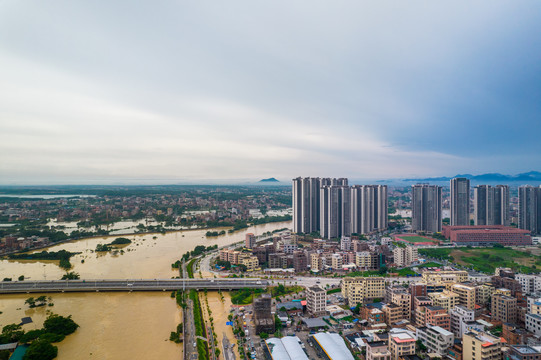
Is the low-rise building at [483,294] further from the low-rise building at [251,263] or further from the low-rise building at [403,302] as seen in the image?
the low-rise building at [251,263]

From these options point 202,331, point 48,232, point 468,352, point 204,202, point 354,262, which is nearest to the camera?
point 468,352

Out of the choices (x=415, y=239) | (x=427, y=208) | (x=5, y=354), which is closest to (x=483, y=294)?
(x=415, y=239)

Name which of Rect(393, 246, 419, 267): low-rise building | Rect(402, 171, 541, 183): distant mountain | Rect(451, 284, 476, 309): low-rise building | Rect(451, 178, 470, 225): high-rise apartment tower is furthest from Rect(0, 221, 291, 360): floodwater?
Rect(402, 171, 541, 183): distant mountain

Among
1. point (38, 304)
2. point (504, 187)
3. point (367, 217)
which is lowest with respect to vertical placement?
point (38, 304)

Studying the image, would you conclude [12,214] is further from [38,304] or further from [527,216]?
[527,216]

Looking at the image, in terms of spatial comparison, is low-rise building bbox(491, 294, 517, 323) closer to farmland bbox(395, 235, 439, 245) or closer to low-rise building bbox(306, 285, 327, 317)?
low-rise building bbox(306, 285, 327, 317)

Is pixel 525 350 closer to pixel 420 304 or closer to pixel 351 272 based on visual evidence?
pixel 420 304

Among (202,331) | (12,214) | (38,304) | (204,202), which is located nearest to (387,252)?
(202,331)
